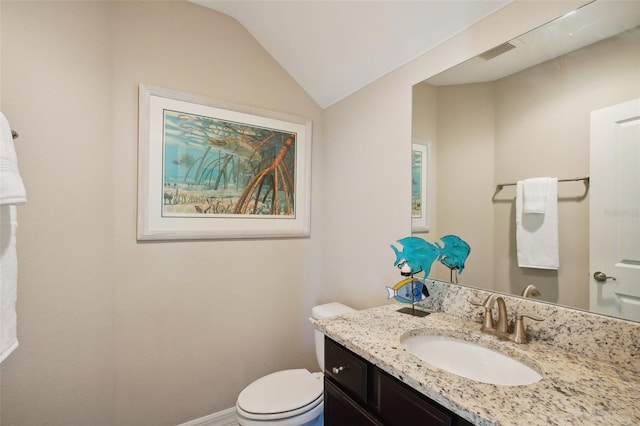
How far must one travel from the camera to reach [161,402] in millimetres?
1635

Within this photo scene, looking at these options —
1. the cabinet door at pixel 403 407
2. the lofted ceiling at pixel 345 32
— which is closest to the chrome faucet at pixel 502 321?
the cabinet door at pixel 403 407

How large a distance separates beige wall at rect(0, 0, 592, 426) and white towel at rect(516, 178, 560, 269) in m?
0.52

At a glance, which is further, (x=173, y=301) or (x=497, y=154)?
(x=173, y=301)

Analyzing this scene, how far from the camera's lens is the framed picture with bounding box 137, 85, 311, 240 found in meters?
1.61

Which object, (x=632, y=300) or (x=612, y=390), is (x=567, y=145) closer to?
(x=632, y=300)

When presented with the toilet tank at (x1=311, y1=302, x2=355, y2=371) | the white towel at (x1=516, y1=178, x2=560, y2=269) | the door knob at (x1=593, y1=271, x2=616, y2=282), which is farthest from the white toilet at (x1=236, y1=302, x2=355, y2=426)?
the door knob at (x1=593, y1=271, x2=616, y2=282)

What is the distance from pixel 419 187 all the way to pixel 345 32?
3.08 ft

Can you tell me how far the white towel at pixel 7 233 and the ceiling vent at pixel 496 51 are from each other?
1841mm

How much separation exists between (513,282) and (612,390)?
441 millimetres

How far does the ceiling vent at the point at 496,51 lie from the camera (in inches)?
44.5

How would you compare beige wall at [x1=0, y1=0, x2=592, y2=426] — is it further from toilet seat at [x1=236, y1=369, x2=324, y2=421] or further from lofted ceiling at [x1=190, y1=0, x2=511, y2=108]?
toilet seat at [x1=236, y1=369, x2=324, y2=421]

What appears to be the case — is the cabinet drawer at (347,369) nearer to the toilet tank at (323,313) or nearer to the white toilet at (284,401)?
the white toilet at (284,401)

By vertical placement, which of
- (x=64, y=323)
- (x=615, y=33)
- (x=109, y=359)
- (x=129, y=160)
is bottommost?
(x=109, y=359)

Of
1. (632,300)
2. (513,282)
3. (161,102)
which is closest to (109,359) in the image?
(161,102)
